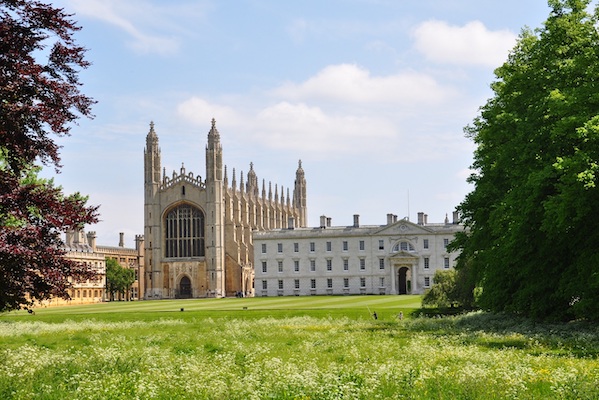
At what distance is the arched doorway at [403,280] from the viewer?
100 m

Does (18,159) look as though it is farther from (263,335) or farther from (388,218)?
(388,218)

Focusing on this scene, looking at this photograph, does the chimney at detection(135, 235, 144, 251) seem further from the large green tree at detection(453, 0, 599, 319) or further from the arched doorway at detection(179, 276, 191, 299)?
A: the large green tree at detection(453, 0, 599, 319)

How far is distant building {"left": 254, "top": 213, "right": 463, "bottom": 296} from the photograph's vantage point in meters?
96.2

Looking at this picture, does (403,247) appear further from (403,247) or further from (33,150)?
(33,150)

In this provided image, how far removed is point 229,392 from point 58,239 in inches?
269

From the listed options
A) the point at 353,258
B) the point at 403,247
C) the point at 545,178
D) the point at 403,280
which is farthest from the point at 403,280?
the point at 545,178

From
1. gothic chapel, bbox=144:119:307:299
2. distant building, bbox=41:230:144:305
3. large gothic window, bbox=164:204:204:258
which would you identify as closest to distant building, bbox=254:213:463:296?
gothic chapel, bbox=144:119:307:299

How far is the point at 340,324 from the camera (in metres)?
34.9

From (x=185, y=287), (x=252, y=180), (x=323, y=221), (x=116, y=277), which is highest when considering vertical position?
(x=252, y=180)

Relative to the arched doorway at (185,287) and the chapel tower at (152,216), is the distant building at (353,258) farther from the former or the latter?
the chapel tower at (152,216)

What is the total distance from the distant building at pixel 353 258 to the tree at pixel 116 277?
→ 2050cm

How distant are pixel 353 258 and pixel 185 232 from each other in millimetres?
25513

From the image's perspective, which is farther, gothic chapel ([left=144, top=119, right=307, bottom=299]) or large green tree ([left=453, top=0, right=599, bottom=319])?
gothic chapel ([left=144, top=119, right=307, bottom=299])

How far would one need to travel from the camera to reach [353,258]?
98.9 meters
